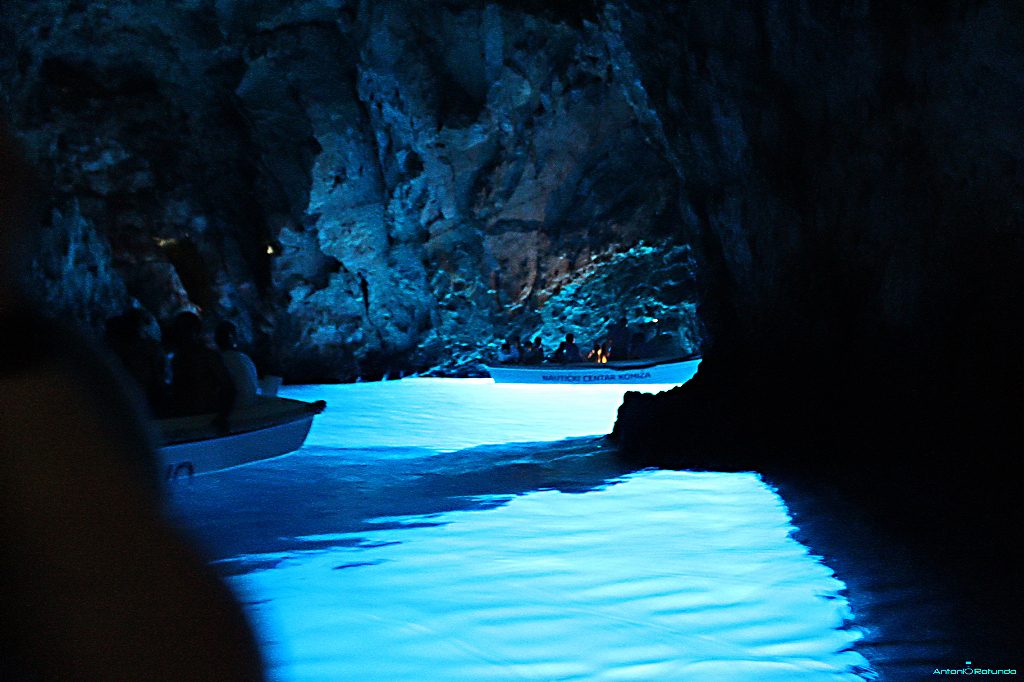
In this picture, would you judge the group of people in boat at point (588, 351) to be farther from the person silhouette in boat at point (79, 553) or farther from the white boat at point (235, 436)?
the person silhouette in boat at point (79, 553)

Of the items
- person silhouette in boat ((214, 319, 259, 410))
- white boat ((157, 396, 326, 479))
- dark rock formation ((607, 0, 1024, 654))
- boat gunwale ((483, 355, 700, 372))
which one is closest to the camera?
dark rock formation ((607, 0, 1024, 654))

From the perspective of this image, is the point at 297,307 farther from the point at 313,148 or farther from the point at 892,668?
the point at 892,668

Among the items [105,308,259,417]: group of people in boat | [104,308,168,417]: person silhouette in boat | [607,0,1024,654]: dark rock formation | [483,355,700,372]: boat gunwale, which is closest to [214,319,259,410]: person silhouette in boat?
[105,308,259,417]: group of people in boat

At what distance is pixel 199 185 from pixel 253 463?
1837cm

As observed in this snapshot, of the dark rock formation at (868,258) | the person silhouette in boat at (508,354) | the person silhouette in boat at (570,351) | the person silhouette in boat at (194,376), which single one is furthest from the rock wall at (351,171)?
the person silhouette in boat at (194,376)

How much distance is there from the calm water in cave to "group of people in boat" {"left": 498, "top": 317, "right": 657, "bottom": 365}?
1337cm

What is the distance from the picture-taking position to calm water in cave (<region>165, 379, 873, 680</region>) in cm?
248

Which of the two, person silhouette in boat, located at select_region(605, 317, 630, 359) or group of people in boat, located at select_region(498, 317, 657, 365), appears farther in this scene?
person silhouette in boat, located at select_region(605, 317, 630, 359)

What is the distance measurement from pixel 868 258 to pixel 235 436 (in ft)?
17.0

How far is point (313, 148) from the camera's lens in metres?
21.5

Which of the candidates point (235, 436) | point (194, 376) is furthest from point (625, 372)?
point (235, 436)

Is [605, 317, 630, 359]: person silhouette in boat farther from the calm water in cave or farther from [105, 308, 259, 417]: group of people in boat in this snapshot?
[105, 308, 259, 417]: group of people in boat

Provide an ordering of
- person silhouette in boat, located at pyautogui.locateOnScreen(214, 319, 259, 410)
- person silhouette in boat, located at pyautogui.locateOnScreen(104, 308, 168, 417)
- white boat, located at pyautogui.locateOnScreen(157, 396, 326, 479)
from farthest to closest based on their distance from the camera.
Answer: person silhouette in boat, located at pyautogui.locateOnScreen(214, 319, 259, 410)
person silhouette in boat, located at pyautogui.locateOnScreen(104, 308, 168, 417)
white boat, located at pyautogui.locateOnScreen(157, 396, 326, 479)

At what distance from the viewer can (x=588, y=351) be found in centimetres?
2434
